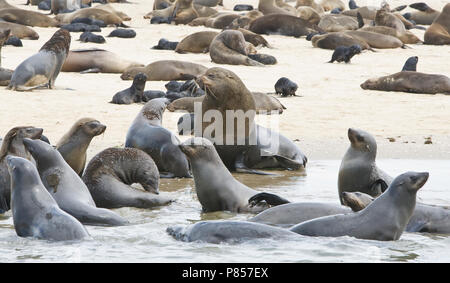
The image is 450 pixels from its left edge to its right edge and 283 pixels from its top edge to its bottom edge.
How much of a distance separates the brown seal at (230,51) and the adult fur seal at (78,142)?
903 centimetres

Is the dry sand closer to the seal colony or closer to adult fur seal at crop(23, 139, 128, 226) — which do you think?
the seal colony

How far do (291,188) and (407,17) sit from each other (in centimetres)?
2062

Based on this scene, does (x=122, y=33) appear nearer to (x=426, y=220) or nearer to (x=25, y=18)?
(x=25, y=18)

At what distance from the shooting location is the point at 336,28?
2280 cm

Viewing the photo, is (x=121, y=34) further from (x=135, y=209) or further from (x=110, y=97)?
(x=135, y=209)

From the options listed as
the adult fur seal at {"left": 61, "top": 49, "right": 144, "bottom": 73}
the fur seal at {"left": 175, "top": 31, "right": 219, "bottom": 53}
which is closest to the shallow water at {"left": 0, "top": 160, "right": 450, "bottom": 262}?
the adult fur seal at {"left": 61, "top": 49, "right": 144, "bottom": 73}

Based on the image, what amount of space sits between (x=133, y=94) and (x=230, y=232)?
6.73 metres

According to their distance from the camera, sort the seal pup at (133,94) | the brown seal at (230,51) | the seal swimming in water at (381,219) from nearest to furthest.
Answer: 1. the seal swimming in water at (381,219)
2. the seal pup at (133,94)
3. the brown seal at (230,51)

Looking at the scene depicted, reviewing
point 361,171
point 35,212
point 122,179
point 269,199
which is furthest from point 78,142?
point 361,171

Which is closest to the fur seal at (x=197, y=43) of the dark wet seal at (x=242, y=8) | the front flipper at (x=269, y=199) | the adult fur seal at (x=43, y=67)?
the adult fur seal at (x=43, y=67)

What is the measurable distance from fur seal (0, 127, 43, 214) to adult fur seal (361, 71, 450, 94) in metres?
8.19

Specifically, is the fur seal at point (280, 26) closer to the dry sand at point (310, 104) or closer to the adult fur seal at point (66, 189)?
the dry sand at point (310, 104)

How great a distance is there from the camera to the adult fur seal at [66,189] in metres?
5.52
